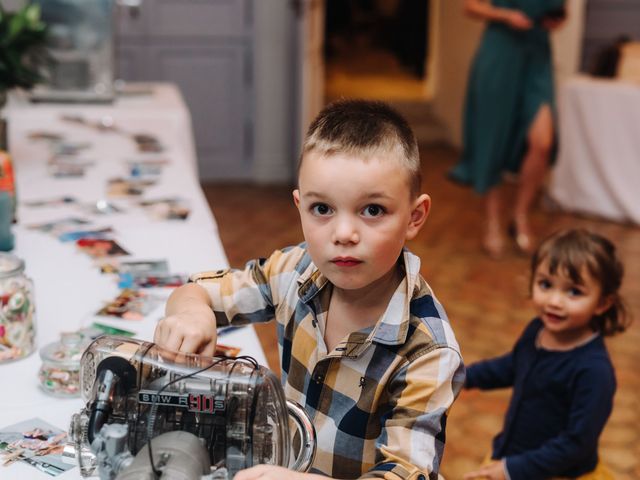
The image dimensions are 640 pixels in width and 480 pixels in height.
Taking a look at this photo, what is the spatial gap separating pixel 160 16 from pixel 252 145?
41.8 inches

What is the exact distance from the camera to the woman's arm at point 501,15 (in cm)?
408

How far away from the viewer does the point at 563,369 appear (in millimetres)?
1789

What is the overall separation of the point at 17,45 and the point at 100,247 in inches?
32.6

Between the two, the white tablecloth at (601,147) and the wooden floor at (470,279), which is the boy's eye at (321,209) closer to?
the wooden floor at (470,279)

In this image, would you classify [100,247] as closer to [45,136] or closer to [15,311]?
[15,311]

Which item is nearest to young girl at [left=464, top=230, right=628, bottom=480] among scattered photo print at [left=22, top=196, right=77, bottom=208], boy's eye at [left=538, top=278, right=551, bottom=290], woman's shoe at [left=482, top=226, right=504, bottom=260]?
boy's eye at [left=538, top=278, right=551, bottom=290]

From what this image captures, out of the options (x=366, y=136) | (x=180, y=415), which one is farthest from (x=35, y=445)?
(x=366, y=136)

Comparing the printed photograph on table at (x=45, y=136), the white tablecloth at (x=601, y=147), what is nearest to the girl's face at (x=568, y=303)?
the printed photograph on table at (x=45, y=136)

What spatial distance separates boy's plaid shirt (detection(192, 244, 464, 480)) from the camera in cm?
97

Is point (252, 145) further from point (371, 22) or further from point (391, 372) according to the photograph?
point (371, 22)

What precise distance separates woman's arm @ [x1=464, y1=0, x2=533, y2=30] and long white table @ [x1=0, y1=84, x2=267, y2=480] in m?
1.55

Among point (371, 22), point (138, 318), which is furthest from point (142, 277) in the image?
point (371, 22)

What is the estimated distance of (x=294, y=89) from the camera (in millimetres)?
5949

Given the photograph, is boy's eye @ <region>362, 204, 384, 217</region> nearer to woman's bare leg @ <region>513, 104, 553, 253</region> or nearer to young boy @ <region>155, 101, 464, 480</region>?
young boy @ <region>155, 101, 464, 480</region>
